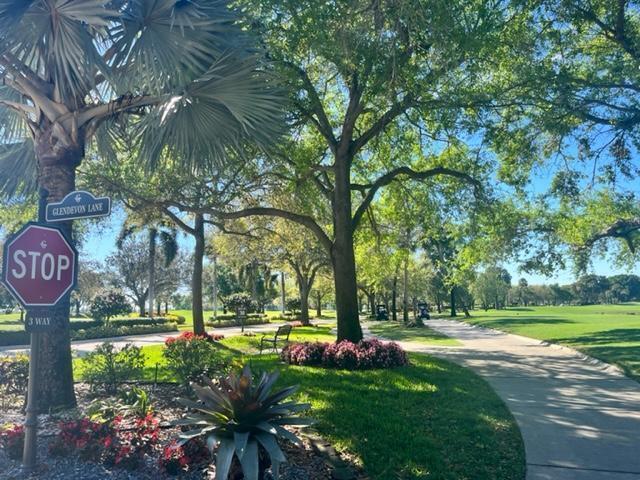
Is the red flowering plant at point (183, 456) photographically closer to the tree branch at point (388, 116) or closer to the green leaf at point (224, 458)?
the green leaf at point (224, 458)

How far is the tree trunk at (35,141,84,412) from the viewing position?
5680mm

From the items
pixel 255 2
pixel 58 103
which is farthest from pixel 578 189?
pixel 58 103

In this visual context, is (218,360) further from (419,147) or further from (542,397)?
(419,147)

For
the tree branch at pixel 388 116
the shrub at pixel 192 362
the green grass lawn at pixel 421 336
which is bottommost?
the green grass lawn at pixel 421 336

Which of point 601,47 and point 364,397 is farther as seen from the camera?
point 601,47

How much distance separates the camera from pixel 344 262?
12070 mm

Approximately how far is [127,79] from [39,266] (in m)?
2.88

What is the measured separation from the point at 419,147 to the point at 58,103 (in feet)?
32.1

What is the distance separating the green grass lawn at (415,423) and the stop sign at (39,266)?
10.1 feet

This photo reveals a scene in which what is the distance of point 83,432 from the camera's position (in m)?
4.27

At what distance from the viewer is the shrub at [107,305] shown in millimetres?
27812

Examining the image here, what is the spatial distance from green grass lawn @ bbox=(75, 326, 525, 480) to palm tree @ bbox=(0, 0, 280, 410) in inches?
134

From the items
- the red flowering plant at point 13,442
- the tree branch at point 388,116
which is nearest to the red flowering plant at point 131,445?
the red flowering plant at point 13,442

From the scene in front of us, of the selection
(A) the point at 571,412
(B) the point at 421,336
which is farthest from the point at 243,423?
(B) the point at 421,336
